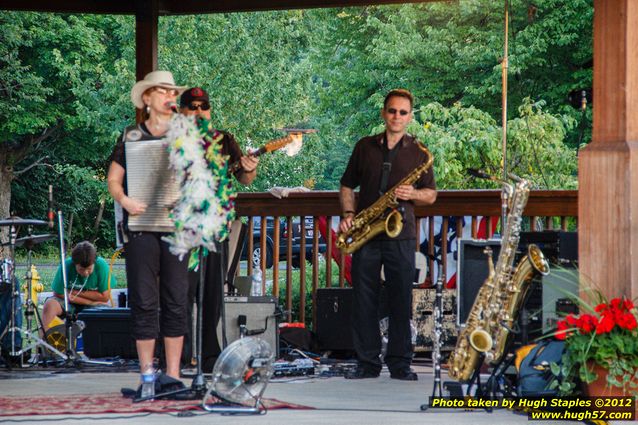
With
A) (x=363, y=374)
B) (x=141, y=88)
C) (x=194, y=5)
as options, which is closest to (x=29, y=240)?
(x=194, y=5)

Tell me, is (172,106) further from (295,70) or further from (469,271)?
(295,70)

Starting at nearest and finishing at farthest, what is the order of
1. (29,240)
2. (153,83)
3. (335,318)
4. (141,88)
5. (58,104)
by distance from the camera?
(153,83), (141,88), (29,240), (335,318), (58,104)

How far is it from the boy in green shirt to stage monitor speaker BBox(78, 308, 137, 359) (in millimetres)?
563

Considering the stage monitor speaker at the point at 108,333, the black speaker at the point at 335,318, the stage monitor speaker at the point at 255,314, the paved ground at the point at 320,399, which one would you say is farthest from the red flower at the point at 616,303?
the stage monitor speaker at the point at 108,333

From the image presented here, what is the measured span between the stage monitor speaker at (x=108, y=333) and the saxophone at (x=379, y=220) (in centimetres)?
239

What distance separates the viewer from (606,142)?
19.6 ft

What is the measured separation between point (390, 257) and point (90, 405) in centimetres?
235

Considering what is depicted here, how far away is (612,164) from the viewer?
5.88 metres

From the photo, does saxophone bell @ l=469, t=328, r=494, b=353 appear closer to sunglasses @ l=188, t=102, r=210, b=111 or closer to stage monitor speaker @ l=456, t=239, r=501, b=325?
stage monitor speaker @ l=456, t=239, r=501, b=325

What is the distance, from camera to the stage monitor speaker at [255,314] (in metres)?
8.09

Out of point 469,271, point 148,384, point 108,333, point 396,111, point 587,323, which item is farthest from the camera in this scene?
point 108,333

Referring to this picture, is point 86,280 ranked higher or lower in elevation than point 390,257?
lower

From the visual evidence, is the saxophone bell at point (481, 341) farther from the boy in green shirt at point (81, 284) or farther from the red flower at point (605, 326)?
the boy in green shirt at point (81, 284)

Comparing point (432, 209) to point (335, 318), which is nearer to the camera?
point (335, 318)
